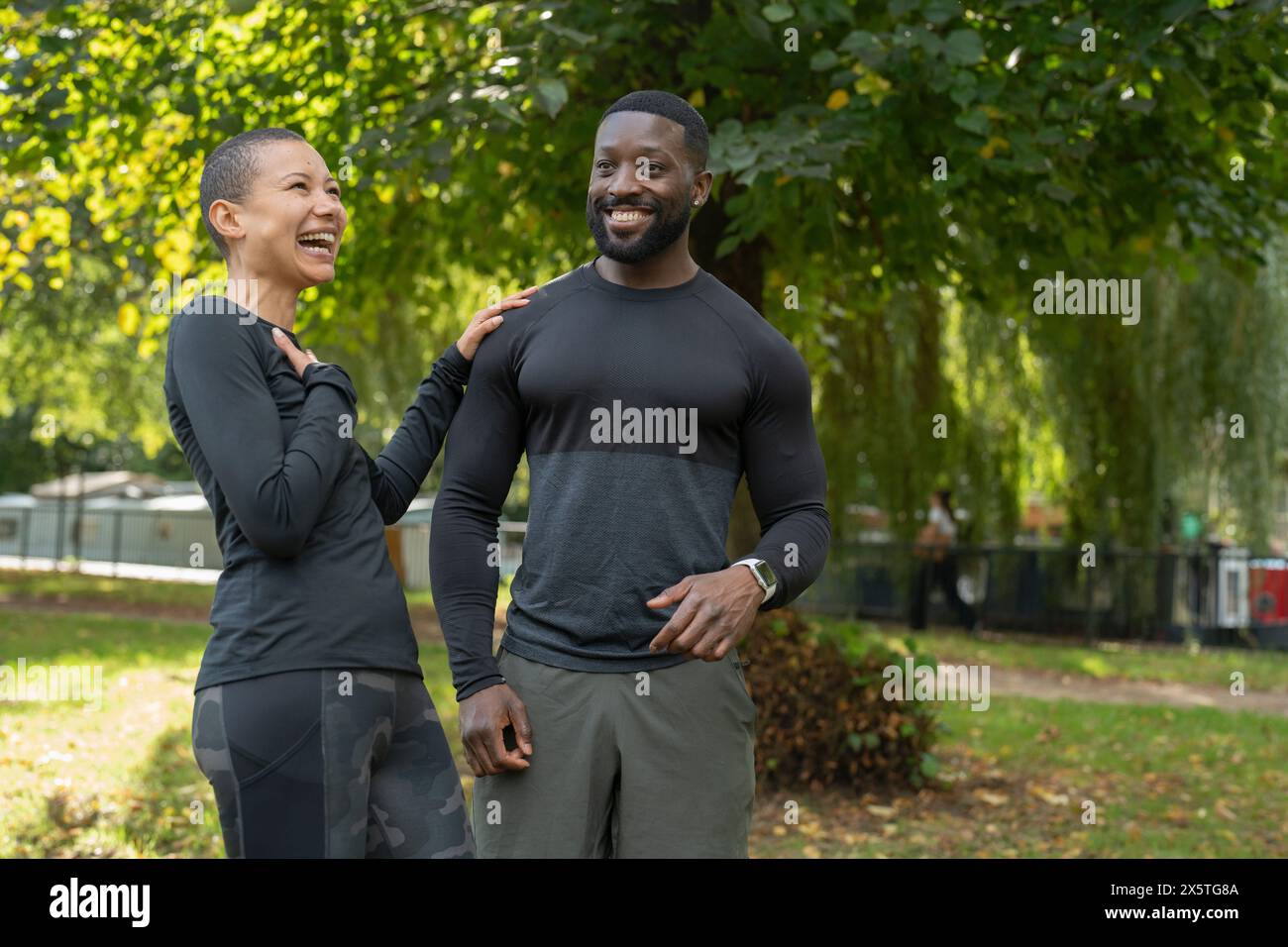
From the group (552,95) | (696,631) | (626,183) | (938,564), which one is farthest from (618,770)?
(938,564)

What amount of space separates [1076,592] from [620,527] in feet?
50.2

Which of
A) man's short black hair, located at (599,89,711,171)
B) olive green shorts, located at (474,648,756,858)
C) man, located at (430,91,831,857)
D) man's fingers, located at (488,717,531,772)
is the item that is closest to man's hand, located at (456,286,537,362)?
man, located at (430,91,831,857)

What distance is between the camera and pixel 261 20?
857 cm

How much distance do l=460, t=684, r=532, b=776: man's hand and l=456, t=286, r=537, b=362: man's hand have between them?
28.6 inches

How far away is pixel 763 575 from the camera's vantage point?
2.68 metres

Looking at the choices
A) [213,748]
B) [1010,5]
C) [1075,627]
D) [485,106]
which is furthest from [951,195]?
[1075,627]

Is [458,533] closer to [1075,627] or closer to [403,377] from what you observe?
[403,377]

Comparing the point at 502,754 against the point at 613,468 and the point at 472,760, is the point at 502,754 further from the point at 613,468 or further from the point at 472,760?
the point at 613,468

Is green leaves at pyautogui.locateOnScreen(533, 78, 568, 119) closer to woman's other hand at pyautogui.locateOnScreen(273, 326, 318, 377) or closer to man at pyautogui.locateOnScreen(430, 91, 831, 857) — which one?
man at pyautogui.locateOnScreen(430, 91, 831, 857)

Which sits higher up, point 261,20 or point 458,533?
point 261,20

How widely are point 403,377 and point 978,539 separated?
7.58 meters

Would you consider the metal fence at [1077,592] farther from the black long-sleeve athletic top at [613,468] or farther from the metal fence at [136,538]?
the black long-sleeve athletic top at [613,468]

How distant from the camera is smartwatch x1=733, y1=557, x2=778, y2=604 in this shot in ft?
8.73

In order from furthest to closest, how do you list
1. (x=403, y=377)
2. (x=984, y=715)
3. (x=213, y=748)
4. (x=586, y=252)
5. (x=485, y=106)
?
(x=403, y=377)
(x=984, y=715)
(x=586, y=252)
(x=485, y=106)
(x=213, y=748)
